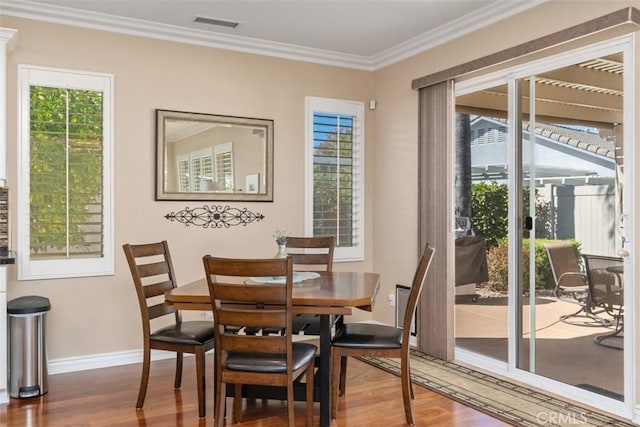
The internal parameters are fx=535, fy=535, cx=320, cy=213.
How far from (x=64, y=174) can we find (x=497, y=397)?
3411 millimetres

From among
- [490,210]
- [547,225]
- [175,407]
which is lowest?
[175,407]

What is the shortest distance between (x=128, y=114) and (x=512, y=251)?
3101 mm

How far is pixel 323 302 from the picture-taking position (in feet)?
8.98

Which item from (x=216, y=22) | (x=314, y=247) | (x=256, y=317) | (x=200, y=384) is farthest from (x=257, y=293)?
(x=216, y=22)

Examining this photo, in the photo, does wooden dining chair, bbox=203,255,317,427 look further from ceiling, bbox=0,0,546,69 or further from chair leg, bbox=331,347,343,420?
ceiling, bbox=0,0,546,69

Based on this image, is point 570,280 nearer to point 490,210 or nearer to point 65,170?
point 490,210

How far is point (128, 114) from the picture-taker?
166 inches

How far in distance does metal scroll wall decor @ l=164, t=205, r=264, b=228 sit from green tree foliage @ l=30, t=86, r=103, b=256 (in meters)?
0.62

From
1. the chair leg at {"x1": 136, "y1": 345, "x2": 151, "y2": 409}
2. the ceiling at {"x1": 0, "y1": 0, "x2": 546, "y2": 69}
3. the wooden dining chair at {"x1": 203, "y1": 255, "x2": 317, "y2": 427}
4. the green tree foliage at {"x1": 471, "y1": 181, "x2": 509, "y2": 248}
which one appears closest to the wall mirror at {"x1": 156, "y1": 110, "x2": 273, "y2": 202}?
the ceiling at {"x1": 0, "y1": 0, "x2": 546, "y2": 69}

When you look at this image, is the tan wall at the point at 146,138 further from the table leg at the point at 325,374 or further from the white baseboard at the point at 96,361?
the table leg at the point at 325,374

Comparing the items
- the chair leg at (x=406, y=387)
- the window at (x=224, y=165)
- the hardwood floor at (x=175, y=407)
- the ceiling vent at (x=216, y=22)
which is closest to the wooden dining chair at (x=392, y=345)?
the chair leg at (x=406, y=387)

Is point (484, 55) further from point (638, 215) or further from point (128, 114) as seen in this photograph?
point (128, 114)

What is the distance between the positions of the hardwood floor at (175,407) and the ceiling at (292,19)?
8.70 feet

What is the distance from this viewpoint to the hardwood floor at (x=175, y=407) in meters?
3.05
